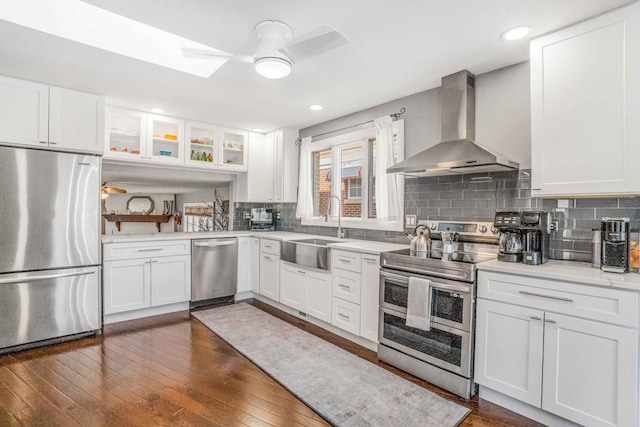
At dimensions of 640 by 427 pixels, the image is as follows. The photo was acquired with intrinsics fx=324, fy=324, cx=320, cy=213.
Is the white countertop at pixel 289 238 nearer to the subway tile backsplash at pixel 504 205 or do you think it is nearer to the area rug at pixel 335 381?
the subway tile backsplash at pixel 504 205

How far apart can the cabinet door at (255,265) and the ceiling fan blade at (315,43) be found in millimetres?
2892

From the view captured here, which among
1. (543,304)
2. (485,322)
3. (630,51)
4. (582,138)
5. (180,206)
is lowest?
(485,322)

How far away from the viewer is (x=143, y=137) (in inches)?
157

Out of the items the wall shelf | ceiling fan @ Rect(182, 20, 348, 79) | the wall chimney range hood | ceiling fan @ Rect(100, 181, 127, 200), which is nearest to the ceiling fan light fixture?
ceiling fan @ Rect(182, 20, 348, 79)

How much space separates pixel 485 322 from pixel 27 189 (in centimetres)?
403

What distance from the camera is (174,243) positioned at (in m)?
4.00

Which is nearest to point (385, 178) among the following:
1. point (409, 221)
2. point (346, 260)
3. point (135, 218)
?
point (409, 221)

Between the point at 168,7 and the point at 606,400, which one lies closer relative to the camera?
the point at 606,400

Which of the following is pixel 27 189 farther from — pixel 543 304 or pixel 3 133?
pixel 543 304

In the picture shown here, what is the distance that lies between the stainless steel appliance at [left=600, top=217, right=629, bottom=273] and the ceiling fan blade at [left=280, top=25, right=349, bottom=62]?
76.8 inches

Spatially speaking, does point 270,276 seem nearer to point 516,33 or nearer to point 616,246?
point 616,246

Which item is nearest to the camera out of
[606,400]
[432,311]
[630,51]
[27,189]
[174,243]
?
[606,400]

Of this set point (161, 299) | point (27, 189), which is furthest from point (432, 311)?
point (27, 189)

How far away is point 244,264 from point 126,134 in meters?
2.21
